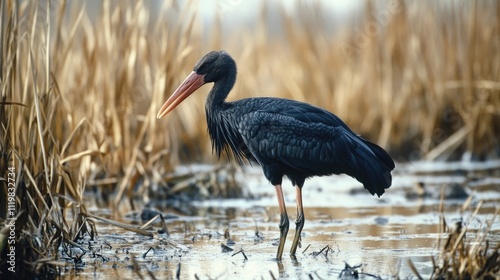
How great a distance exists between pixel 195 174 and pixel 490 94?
424 centimetres

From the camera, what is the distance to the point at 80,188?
5.94 m

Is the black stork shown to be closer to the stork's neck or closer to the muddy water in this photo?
the stork's neck

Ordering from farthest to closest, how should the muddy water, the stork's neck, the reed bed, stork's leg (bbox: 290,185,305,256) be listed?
the stork's neck, stork's leg (bbox: 290,185,305,256), the reed bed, the muddy water

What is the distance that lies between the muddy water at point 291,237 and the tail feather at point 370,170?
421 millimetres

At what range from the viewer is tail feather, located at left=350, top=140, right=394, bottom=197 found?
5.97 meters

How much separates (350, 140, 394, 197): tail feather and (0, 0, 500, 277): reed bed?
73.9 inches

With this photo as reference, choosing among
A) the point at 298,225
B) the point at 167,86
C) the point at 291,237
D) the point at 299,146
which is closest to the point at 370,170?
the point at 299,146

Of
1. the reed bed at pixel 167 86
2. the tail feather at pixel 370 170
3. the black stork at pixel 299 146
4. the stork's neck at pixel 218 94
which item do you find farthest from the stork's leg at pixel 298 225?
the reed bed at pixel 167 86

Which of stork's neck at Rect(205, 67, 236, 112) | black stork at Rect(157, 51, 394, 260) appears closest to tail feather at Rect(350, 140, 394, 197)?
black stork at Rect(157, 51, 394, 260)

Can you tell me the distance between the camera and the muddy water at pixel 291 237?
5.19 meters

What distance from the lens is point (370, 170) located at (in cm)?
598

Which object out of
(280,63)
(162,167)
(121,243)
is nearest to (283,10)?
(280,63)

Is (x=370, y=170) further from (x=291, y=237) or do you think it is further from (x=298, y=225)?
(x=291, y=237)

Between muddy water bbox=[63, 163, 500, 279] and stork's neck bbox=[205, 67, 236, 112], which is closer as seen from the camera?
muddy water bbox=[63, 163, 500, 279]
